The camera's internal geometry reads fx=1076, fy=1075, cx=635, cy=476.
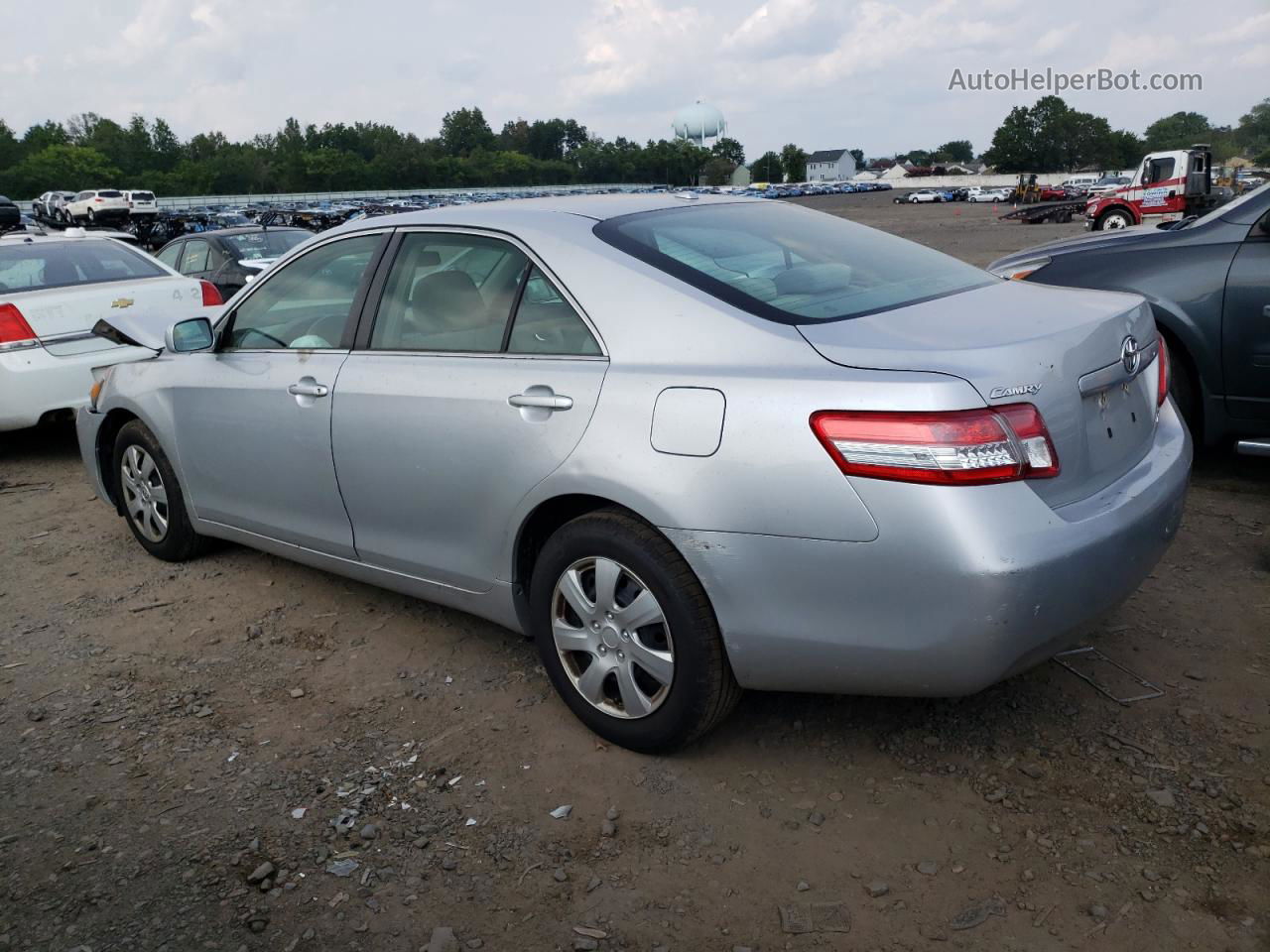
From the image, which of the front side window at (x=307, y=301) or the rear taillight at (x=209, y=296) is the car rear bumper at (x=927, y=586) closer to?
the front side window at (x=307, y=301)

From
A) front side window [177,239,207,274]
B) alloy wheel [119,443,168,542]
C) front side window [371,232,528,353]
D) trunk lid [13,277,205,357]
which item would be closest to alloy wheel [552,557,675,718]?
front side window [371,232,528,353]

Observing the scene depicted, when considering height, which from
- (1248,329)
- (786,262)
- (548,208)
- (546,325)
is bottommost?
(1248,329)

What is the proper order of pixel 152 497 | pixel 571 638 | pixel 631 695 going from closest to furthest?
pixel 631 695, pixel 571 638, pixel 152 497

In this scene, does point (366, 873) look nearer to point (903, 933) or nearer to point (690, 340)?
point (903, 933)

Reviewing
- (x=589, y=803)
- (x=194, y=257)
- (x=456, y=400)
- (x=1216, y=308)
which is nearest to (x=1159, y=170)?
(x=194, y=257)

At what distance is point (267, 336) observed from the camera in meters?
4.28

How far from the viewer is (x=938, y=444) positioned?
2490 mm

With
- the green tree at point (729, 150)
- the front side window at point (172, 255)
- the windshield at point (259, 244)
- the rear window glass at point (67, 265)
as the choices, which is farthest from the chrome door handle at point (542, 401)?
the green tree at point (729, 150)

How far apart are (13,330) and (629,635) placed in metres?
5.70

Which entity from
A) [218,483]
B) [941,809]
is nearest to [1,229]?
[218,483]

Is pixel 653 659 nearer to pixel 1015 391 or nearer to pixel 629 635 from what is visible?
pixel 629 635

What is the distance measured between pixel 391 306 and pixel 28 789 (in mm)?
1894

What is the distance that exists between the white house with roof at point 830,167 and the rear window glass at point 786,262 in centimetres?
18511

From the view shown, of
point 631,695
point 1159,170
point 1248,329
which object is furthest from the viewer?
point 1159,170
